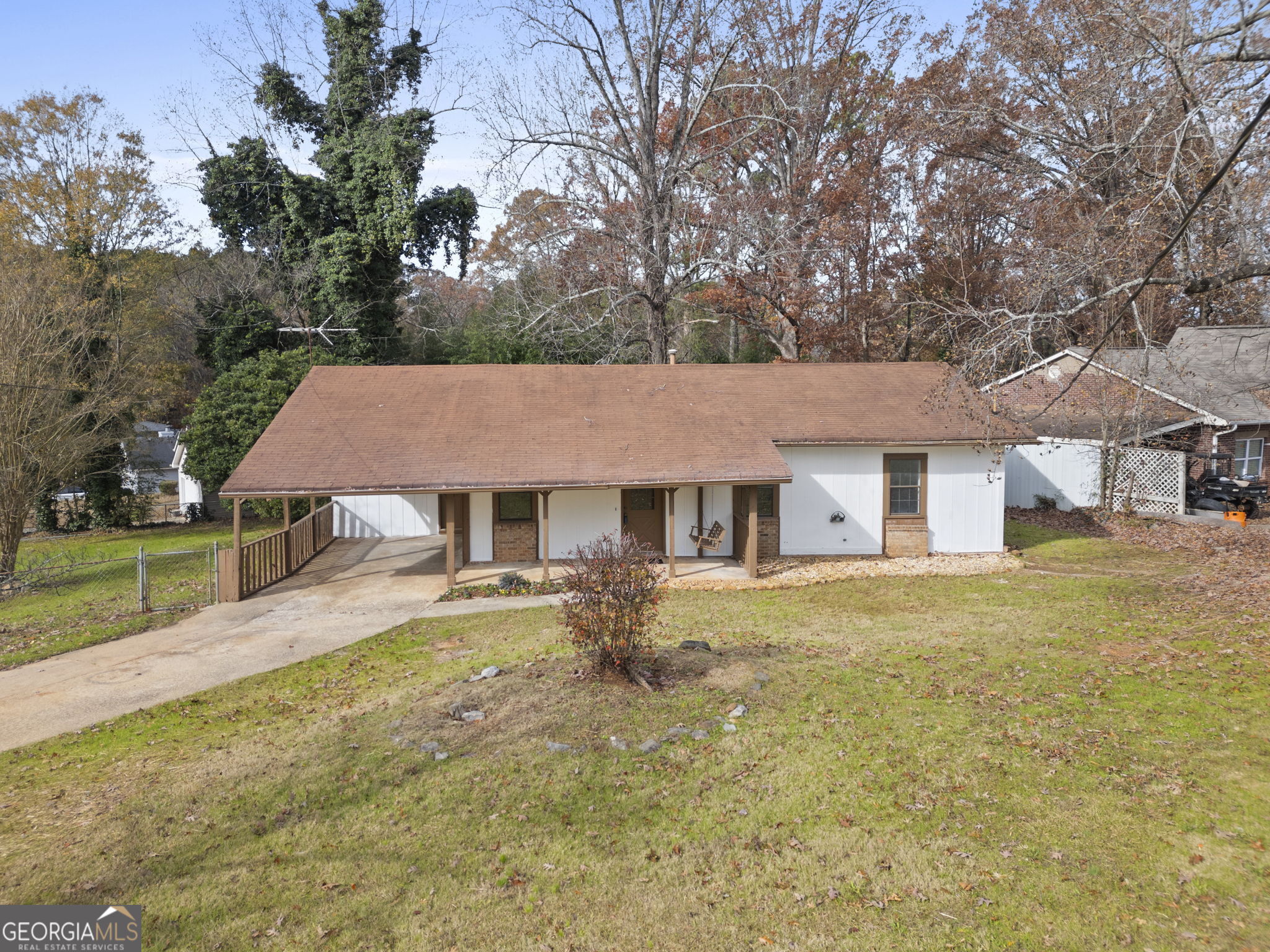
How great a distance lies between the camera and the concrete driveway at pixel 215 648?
29.3ft

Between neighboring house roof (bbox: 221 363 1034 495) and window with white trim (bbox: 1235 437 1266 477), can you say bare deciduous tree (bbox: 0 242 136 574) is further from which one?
window with white trim (bbox: 1235 437 1266 477)

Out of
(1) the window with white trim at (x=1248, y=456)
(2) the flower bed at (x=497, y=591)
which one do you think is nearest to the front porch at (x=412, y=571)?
(2) the flower bed at (x=497, y=591)

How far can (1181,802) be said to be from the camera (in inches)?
232

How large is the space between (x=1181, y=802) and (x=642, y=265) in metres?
21.8

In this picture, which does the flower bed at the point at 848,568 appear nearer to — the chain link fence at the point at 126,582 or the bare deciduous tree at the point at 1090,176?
the bare deciduous tree at the point at 1090,176

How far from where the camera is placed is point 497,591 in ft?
47.1

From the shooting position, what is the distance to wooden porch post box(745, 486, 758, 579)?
15141 millimetres

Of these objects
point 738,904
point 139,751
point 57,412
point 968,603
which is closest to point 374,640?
point 139,751

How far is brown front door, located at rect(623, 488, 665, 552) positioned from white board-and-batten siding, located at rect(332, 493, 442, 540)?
683cm

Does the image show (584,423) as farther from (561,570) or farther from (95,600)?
(95,600)

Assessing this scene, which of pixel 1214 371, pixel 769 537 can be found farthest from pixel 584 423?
pixel 1214 371

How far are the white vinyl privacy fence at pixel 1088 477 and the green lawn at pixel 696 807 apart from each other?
13.4m

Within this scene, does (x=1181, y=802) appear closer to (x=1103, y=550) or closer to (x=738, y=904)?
(x=738, y=904)

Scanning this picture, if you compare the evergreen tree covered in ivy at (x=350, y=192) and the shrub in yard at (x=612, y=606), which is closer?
the shrub in yard at (x=612, y=606)
